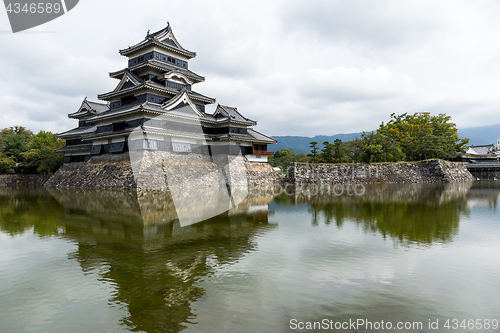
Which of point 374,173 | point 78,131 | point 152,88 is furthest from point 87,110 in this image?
point 374,173

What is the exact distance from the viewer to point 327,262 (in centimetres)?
635

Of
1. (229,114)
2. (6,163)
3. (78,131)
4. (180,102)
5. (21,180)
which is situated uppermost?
(180,102)

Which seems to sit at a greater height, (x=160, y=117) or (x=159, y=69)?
(x=159, y=69)

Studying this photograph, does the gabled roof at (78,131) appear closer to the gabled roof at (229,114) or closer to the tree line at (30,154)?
the tree line at (30,154)

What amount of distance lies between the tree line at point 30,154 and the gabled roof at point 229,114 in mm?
20920

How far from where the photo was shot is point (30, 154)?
35.1 metres

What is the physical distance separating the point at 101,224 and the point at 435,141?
44498 mm

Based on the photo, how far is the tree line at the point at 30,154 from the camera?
35000 mm

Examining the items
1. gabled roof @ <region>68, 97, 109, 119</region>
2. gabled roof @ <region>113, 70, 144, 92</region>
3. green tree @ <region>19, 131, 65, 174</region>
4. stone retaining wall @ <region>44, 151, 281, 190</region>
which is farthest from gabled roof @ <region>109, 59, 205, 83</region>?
green tree @ <region>19, 131, 65, 174</region>

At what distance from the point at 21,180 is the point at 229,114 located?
28.0 m

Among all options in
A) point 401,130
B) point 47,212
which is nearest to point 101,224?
point 47,212

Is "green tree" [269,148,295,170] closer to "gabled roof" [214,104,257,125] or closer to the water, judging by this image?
"gabled roof" [214,104,257,125]

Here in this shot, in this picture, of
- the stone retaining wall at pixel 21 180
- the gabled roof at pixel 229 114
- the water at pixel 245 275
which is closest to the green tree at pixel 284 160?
the gabled roof at pixel 229 114

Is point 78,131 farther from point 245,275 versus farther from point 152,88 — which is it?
point 245,275
